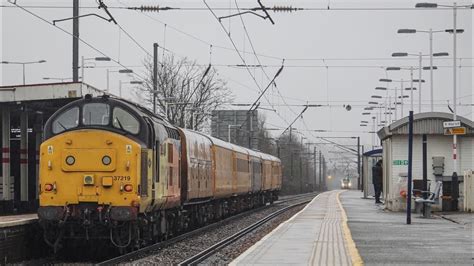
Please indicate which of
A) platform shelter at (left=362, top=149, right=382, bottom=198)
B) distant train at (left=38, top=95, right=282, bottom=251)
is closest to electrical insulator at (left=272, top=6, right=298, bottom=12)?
distant train at (left=38, top=95, right=282, bottom=251)

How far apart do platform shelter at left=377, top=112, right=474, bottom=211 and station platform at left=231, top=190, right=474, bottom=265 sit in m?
4.17

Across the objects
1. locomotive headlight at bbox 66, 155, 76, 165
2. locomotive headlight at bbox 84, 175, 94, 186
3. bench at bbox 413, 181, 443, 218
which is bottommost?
bench at bbox 413, 181, 443, 218

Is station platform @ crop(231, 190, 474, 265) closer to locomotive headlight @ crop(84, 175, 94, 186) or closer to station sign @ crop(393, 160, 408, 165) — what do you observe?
locomotive headlight @ crop(84, 175, 94, 186)

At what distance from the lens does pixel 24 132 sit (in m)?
23.4

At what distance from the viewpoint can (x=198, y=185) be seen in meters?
24.3

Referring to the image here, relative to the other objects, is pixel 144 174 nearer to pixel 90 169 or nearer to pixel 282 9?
pixel 90 169

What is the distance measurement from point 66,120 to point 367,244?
7.29 meters

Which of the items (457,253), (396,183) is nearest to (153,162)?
(457,253)

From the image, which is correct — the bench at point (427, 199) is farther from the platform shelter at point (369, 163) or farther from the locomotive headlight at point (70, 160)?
the platform shelter at point (369, 163)

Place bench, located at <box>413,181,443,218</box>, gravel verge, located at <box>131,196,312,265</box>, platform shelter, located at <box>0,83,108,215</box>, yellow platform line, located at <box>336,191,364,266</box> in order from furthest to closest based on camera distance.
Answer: bench, located at <box>413,181,443,218</box>
platform shelter, located at <box>0,83,108,215</box>
gravel verge, located at <box>131,196,312,265</box>
yellow platform line, located at <box>336,191,364,266</box>

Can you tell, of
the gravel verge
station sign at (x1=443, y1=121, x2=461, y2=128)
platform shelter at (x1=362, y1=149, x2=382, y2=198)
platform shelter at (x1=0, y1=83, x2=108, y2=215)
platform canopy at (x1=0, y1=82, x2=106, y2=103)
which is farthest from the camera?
platform shelter at (x1=362, y1=149, x2=382, y2=198)

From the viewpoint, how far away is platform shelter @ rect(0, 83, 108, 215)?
20.0m

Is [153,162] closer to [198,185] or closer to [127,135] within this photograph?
[127,135]

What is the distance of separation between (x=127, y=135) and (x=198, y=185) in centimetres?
867
